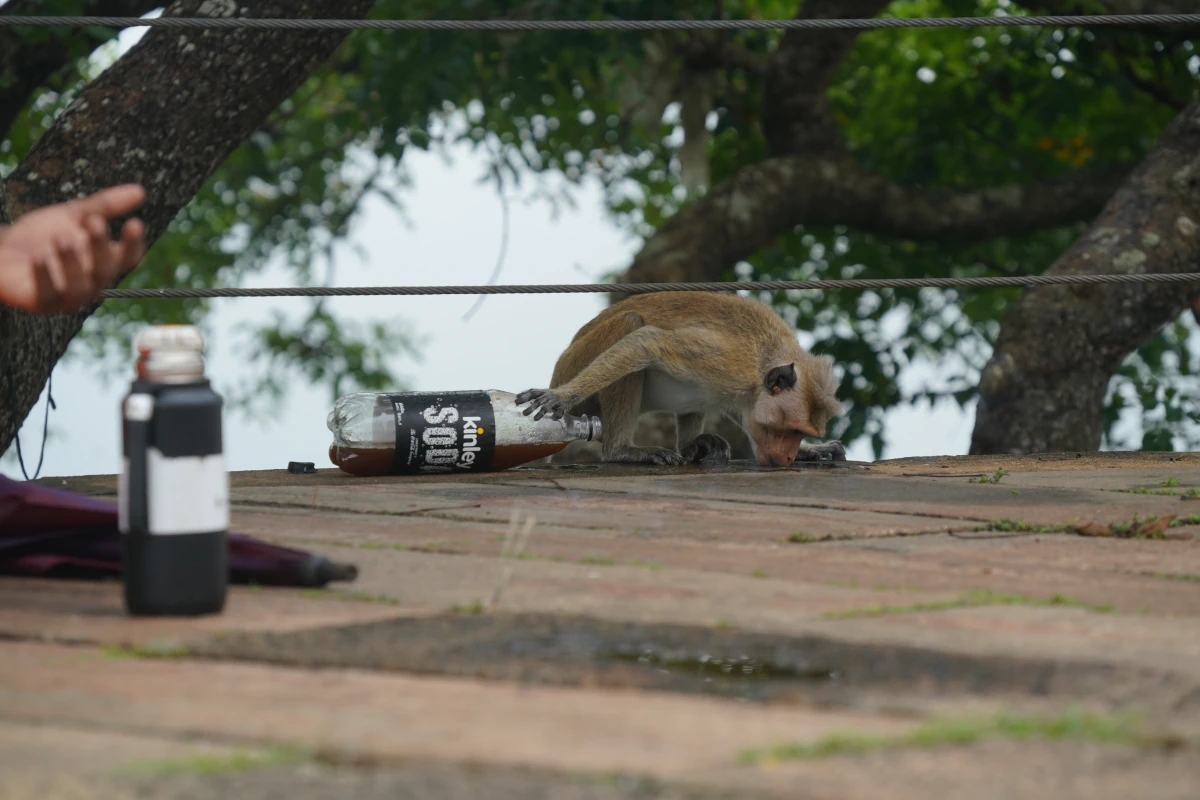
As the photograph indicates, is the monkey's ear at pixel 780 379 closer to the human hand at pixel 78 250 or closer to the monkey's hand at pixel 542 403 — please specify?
the monkey's hand at pixel 542 403

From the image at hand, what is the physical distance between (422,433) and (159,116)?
5.34 ft

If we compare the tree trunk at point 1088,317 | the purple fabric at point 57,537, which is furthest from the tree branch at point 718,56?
the purple fabric at point 57,537

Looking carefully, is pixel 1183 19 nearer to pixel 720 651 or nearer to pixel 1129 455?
pixel 1129 455

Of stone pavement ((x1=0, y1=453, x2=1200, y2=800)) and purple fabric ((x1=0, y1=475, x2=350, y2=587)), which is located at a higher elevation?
purple fabric ((x1=0, y1=475, x2=350, y2=587))

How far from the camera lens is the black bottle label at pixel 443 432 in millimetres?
4473

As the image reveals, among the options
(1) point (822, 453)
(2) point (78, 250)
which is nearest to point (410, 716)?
(2) point (78, 250)

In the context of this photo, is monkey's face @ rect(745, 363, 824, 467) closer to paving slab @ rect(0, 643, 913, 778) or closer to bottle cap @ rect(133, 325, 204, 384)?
bottle cap @ rect(133, 325, 204, 384)

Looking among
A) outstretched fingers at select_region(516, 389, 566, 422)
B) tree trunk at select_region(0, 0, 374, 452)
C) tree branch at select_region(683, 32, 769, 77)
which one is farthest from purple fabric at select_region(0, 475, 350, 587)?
tree branch at select_region(683, 32, 769, 77)

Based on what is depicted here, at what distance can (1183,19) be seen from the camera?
4.72 metres

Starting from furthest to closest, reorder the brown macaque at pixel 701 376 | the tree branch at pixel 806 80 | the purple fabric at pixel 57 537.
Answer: the tree branch at pixel 806 80, the brown macaque at pixel 701 376, the purple fabric at pixel 57 537

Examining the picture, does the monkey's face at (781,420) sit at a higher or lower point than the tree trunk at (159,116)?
lower

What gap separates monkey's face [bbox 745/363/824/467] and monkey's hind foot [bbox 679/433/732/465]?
0.38ft

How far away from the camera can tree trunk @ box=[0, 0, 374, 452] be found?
5234mm

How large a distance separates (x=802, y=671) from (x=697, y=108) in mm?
7199
